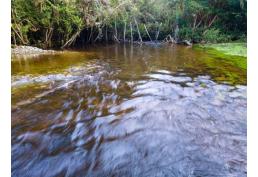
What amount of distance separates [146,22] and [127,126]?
20.8m

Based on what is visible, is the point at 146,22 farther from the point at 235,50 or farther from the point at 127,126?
the point at 127,126

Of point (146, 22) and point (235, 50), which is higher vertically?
point (146, 22)

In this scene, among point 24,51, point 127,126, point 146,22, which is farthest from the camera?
point 146,22

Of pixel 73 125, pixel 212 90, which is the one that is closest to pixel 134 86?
pixel 212 90

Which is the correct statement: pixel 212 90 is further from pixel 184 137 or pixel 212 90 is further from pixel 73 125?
pixel 73 125

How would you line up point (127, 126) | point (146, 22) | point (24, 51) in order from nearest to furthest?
point (127, 126) < point (24, 51) < point (146, 22)

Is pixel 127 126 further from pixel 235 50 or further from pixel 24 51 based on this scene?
pixel 235 50

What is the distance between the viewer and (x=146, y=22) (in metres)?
23.8

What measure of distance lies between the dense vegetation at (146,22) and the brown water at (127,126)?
8.17 m

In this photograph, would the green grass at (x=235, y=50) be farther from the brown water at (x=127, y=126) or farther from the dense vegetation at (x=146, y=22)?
the brown water at (x=127, y=126)

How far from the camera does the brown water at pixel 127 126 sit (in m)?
3.23

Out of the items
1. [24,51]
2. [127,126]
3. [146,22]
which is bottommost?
[127,126]

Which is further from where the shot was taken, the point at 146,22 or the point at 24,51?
the point at 146,22

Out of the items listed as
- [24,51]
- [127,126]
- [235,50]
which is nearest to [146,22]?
[235,50]
